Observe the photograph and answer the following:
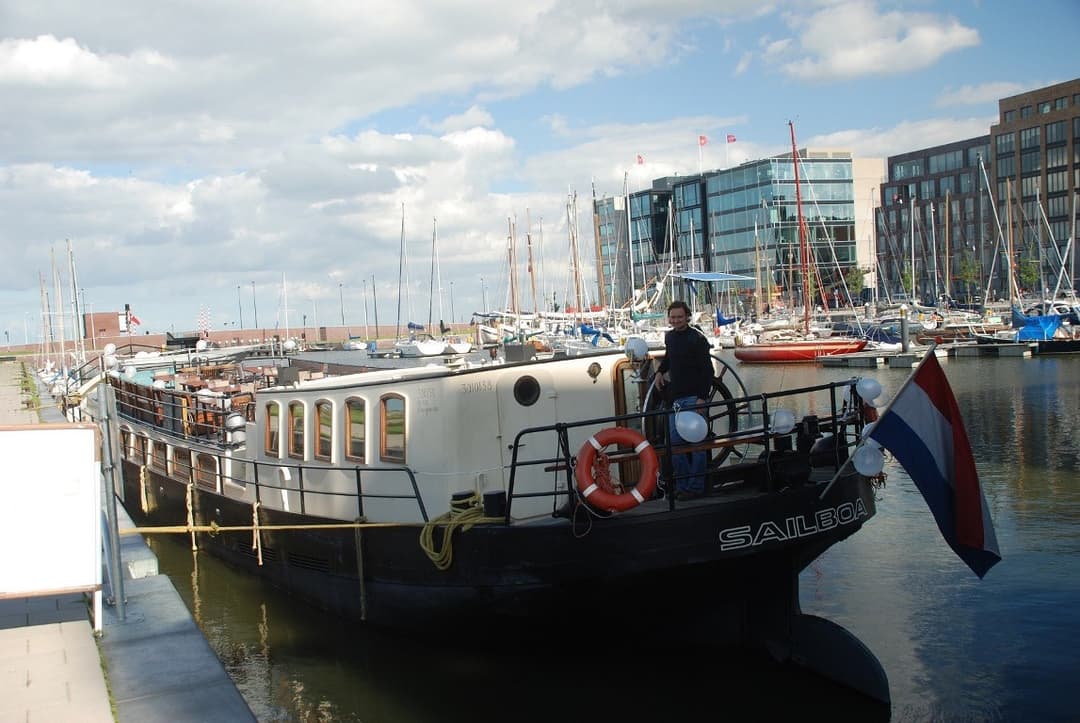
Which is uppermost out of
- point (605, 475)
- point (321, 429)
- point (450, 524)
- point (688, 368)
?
point (688, 368)

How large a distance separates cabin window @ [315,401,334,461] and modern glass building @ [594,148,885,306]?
73016 millimetres

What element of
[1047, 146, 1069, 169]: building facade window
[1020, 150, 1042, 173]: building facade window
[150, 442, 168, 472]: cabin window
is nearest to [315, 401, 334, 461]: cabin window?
[150, 442, 168, 472]: cabin window

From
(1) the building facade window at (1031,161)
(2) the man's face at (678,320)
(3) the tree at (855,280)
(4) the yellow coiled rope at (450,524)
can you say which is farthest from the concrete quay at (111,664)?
(3) the tree at (855,280)

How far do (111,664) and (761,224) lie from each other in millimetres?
87856

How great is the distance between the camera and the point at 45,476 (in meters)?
8.01

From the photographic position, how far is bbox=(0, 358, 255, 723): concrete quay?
21.0 feet

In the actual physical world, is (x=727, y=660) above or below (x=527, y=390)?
below

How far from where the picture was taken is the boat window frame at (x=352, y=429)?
35.6ft

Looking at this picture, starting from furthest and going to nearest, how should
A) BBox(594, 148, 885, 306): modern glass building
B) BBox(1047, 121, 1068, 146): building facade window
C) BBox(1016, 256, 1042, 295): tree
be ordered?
BBox(594, 148, 885, 306): modern glass building → BBox(1016, 256, 1042, 295): tree → BBox(1047, 121, 1068, 146): building facade window

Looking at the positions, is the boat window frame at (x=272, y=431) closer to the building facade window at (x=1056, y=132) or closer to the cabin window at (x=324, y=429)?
the cabin window at (x=324, y=429)

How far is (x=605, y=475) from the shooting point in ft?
27.7

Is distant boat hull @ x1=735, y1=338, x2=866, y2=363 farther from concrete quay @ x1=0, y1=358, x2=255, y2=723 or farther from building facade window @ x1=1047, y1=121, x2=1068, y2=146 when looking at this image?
concrete quay @ x1=0, y1=358, x2=255, y2=723

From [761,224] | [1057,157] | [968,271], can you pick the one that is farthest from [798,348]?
[1057,157]

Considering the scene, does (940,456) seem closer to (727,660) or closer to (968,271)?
(727,660)
